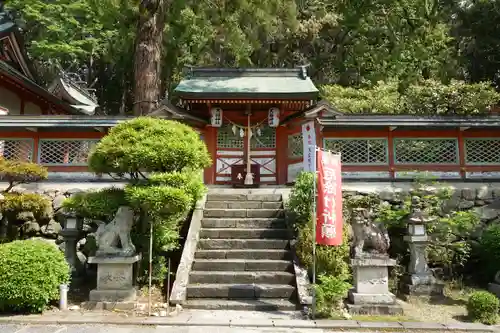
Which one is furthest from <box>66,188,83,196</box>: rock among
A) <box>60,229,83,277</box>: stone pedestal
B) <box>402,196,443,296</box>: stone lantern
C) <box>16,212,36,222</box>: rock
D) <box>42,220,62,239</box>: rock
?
<box>402,196,443,296</box>: stone lantern

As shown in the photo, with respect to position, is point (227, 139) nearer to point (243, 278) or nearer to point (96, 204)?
point (96, 204)

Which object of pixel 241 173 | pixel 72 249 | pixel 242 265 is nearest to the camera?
pixel 242 265

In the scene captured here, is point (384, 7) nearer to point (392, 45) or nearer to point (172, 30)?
point (392, 45)

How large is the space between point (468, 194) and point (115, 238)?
8.91m

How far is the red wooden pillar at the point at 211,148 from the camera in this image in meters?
13.1

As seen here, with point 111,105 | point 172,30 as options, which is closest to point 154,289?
point 172,30

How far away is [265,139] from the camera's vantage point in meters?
13.6

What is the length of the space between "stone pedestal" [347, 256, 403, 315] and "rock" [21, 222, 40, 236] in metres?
7.82

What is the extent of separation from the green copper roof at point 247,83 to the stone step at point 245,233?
4.80 m

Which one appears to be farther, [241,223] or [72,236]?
[241,223]

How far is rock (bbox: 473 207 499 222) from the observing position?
10375 millimetres

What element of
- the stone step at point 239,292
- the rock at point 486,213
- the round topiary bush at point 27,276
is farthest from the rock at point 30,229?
the rock at point 486,213

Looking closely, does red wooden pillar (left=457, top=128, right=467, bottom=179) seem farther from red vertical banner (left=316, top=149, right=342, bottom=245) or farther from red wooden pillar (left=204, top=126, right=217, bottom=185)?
red wooden pillar (left=204, top=126, right=217, bottom=185)

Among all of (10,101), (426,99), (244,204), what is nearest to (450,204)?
(244,204)
